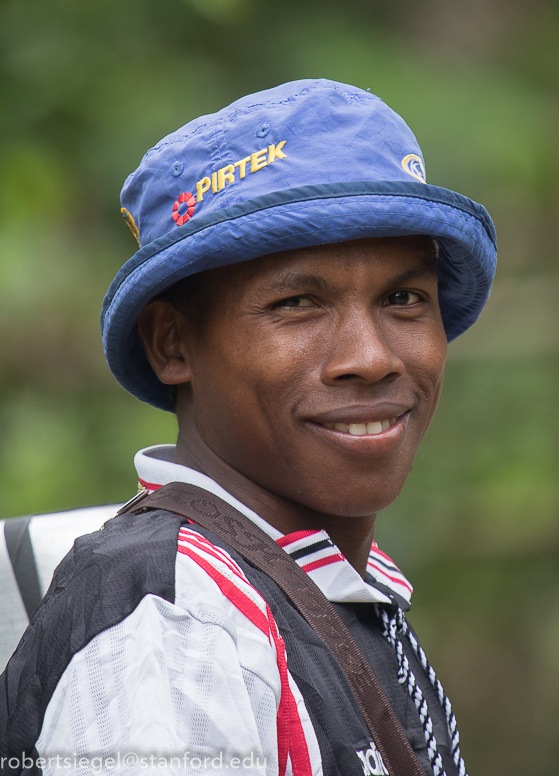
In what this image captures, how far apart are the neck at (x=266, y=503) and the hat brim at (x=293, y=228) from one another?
0.24m

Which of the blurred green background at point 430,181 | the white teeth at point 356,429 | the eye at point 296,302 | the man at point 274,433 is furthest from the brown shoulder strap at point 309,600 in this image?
the blurred green background at point 430,181

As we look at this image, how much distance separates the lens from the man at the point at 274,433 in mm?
1161

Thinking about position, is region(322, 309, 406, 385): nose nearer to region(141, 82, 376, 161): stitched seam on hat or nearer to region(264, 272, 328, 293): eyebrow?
region(264, 272, 328, 293): eyebrow

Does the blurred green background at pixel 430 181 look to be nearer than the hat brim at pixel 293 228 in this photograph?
No

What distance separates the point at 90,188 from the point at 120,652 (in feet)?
11.5

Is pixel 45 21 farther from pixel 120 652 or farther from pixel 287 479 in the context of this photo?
pixel 120 652

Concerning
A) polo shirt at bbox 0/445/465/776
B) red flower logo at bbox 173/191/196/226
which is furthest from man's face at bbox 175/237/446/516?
polo shirt at bbox 0/445/465/776

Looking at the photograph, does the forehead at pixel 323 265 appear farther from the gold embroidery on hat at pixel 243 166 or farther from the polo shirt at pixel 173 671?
the polo shirt at pixel 173 671

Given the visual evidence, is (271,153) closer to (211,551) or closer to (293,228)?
(293,228)

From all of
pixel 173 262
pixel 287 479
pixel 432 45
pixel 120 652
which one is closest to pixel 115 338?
pixel 173 262

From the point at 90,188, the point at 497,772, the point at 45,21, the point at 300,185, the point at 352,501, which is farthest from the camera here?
the point at 497,772

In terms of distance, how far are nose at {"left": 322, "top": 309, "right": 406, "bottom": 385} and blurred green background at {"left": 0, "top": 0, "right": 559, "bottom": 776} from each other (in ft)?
8.88

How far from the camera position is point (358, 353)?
1447 millimetres

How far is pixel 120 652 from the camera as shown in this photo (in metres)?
1.13
